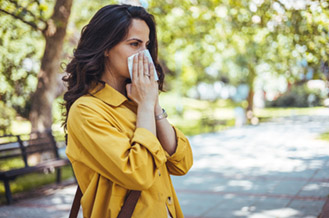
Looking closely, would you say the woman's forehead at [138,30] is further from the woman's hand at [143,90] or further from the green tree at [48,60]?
the green tree at [48,60]

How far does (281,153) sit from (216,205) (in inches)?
197

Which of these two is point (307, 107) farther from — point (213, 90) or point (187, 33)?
point (187, 33)

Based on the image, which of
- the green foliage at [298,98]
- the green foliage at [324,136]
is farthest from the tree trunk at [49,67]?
the green foliage at [298,98]

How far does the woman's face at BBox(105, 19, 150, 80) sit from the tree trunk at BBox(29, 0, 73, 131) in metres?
6.78

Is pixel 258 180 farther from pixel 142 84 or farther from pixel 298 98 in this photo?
pixel 298 98

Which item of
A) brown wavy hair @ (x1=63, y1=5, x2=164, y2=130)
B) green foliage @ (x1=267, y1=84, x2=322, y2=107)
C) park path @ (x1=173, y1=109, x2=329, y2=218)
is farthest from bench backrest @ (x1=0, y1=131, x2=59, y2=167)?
green foliage @ (x1=267, y1=84, x2=322, y2=107)

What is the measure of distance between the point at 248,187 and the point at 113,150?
5.41 meters

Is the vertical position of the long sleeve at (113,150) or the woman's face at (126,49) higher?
the woman's face at (126,49)

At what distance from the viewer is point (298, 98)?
31.7 m

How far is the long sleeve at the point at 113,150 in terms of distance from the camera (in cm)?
177

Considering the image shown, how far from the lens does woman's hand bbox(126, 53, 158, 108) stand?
1.97m

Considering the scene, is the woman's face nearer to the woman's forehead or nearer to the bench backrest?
the woman's forehead

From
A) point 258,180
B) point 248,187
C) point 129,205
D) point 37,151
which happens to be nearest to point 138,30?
point 129,205

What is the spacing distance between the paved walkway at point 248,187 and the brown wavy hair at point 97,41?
11.8 ft
